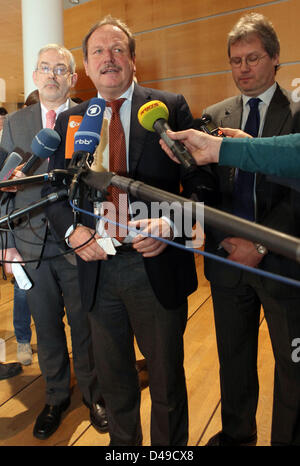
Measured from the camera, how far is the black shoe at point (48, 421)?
168 centimetres

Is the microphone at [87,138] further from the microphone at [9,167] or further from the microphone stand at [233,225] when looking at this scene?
the microphone at [9,167]

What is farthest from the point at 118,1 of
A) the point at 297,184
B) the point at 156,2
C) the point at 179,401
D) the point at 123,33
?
the point at 179,401

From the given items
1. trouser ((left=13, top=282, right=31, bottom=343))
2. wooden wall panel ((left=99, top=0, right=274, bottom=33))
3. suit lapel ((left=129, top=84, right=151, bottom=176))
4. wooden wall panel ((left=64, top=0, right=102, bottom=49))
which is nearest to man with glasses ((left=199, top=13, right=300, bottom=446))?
suit lapel ((left=129, top=84, right=151, bottom=176))

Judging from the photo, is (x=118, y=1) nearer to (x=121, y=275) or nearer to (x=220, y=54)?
(x=220, y=54)

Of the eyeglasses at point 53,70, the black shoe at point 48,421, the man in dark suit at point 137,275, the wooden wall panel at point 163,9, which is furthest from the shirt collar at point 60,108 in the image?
the wooden wall panel at point 163,9

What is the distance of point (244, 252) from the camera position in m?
1.34

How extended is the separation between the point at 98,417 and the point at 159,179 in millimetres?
1186

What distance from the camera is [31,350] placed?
2.40 metres

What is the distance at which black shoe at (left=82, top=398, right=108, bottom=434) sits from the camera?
5.62ft

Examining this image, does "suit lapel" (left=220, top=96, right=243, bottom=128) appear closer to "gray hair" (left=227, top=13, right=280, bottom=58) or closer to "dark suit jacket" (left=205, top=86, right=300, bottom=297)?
"dark suit jacket" (left=205, top=86, right=300, bottom=297)

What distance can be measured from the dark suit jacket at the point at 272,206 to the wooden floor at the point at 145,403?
0.76m

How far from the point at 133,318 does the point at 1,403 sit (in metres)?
1.10

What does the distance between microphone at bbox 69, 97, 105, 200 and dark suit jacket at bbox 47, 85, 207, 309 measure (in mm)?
195

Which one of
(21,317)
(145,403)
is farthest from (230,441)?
(21,317)
